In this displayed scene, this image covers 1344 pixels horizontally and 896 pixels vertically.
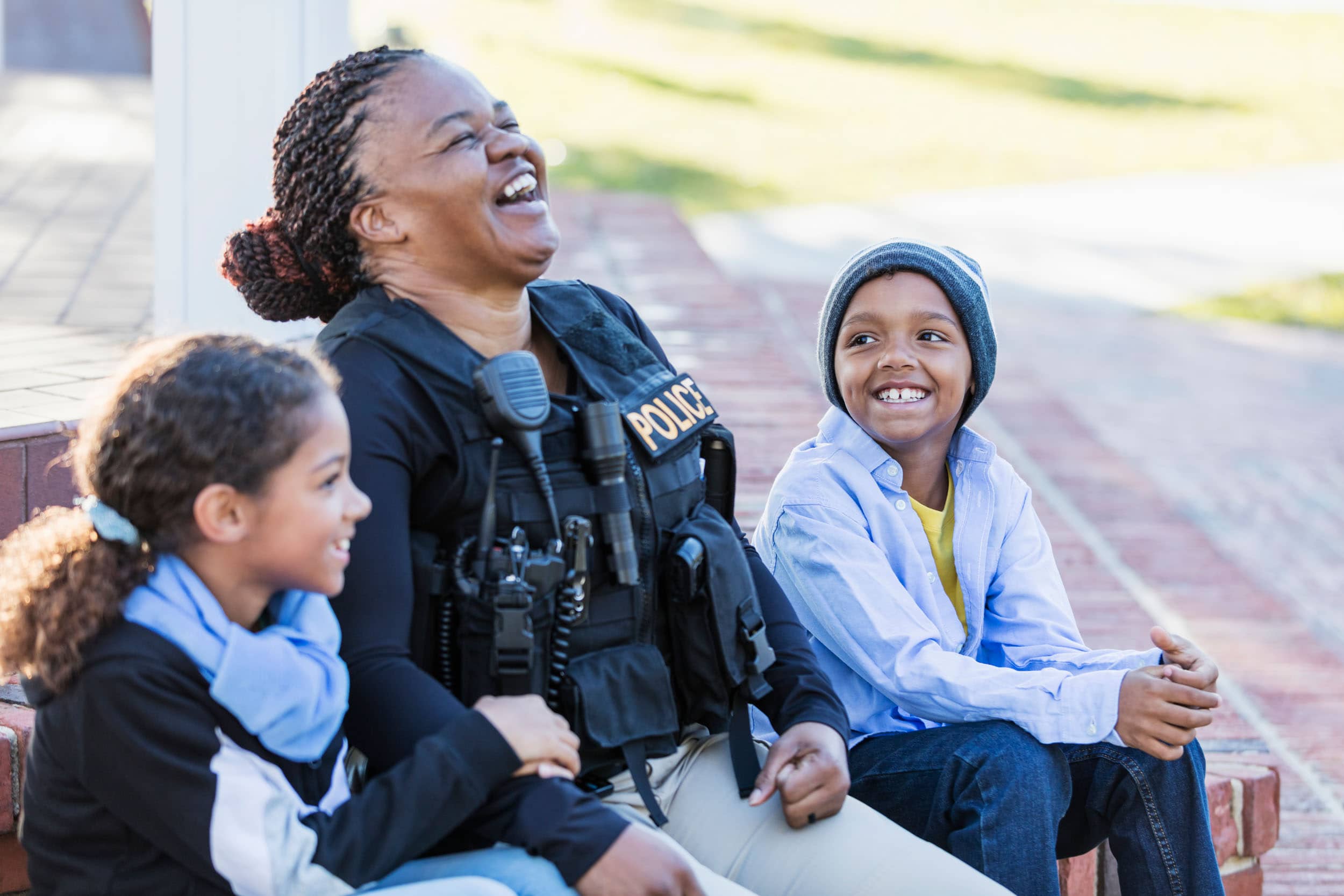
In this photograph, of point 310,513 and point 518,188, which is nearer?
point 310,513

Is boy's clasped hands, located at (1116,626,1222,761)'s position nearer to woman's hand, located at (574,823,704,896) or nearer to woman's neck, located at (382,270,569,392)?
woman's hand, located at (574,823,704,896)

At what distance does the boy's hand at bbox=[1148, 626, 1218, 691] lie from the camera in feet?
6.98

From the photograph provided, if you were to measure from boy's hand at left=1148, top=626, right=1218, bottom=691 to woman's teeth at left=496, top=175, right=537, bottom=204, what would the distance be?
1.08 metres

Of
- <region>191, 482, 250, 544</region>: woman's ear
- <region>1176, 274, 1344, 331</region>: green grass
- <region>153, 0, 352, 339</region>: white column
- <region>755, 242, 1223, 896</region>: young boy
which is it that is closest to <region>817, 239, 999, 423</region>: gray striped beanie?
<region>755, 242, 1223, 896</region>: young boy

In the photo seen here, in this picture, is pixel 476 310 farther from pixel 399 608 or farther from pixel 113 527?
pixel 113 527

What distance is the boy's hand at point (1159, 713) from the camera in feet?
6.87

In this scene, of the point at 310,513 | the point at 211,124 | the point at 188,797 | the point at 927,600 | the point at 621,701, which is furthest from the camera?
the point at 211,124

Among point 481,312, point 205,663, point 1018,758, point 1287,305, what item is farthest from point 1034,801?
point 1287,305

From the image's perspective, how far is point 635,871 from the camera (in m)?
1.66

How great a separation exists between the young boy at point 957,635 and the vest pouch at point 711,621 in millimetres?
258

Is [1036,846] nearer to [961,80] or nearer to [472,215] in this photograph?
[472,215]

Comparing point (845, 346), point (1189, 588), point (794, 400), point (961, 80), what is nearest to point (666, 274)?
point (794, 400)

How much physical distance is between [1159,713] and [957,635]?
0.36 metres

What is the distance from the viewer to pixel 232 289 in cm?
347
